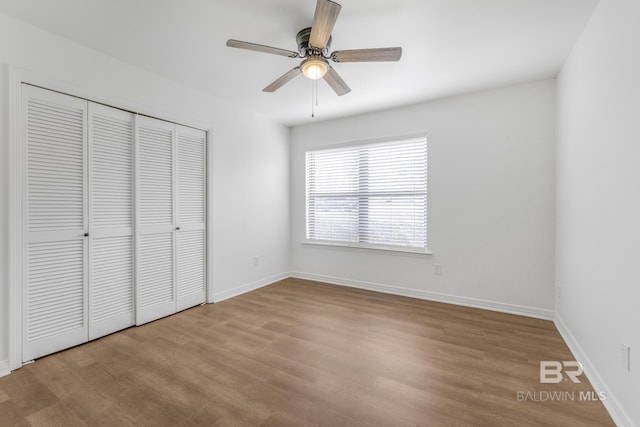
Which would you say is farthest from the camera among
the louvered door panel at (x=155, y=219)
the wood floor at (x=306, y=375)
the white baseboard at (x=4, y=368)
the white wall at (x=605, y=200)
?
Result: the louvered door panel at (x=155, y=219)

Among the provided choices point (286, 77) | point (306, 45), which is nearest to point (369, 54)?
point (306, 45)

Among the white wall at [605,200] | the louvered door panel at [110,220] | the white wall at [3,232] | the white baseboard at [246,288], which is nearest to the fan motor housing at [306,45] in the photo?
the white wall at [605,200]

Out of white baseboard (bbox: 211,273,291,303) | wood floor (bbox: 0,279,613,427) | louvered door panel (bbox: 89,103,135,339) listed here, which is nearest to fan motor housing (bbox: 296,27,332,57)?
louvered door panel (bbox: 89,103,135,339)

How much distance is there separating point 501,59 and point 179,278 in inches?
159

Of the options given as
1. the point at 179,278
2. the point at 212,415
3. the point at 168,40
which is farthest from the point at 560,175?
the point at 179,278

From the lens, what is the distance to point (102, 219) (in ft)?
8.73

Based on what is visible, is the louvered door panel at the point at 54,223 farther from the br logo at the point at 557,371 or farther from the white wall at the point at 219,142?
the br logo at the point at 557,371

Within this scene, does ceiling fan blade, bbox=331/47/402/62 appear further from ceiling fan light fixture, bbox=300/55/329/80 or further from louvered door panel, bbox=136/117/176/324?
louvered door panel, bbox=136/117/176/324

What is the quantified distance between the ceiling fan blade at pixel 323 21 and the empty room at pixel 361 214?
1 cm

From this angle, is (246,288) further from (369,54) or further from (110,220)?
(369,54)

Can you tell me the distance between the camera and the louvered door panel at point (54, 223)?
2.22 meters

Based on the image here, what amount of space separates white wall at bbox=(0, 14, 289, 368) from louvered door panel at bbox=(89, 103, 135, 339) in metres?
0.25

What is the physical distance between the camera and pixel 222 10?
201 centimetres

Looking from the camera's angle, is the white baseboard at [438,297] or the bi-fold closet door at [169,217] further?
the white baseboard at [438,297]
